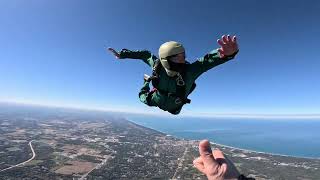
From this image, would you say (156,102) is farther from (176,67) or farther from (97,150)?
(97,150)

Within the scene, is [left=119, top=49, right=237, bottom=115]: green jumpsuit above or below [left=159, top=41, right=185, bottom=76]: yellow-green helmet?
below

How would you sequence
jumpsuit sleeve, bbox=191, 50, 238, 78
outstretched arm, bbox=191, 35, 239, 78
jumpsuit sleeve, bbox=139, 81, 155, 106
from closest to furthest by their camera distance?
outstretched arm, bbox=191, 35, 239, 78 → jumpsuit sleeve, bbox=191, 50, 238, 78 → jumpsuit sleeve, bbox=139, 81, 155, 106

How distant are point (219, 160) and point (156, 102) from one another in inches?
127

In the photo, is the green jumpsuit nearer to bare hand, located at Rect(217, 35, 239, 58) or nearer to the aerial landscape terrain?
bare hand, located at Rect(217, 35, 239, 58)

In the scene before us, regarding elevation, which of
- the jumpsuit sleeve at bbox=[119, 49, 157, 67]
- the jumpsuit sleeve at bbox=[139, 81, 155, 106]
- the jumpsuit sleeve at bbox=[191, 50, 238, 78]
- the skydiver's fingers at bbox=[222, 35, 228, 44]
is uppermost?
the jumpsuit sleeve at bbox=[119, 49, 157, 67]

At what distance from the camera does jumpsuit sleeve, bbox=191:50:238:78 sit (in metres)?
5.45

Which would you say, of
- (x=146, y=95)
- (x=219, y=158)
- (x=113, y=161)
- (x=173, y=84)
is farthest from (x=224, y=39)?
(x=113, y=161)

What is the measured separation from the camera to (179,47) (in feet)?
17.3

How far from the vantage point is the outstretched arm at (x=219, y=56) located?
15.4 ft

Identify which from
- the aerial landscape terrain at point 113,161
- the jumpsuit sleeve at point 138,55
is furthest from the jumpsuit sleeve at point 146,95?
the aerial landscape terrain at point 113,161

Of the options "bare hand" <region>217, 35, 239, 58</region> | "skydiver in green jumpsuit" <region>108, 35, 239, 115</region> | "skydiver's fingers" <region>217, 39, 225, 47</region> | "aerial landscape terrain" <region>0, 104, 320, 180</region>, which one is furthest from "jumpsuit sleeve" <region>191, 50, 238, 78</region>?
"aerial landscape terrain" <region>0, 104, 320, 180</region>

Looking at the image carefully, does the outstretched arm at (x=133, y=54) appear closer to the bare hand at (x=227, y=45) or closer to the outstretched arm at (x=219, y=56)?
the outstretched arm at (x=219, y=56)

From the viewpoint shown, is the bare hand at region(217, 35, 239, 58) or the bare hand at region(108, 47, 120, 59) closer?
the bare hand at region(217, 35, 239, 58)

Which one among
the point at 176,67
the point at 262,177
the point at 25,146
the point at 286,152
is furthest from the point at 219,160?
the point at 286,152
